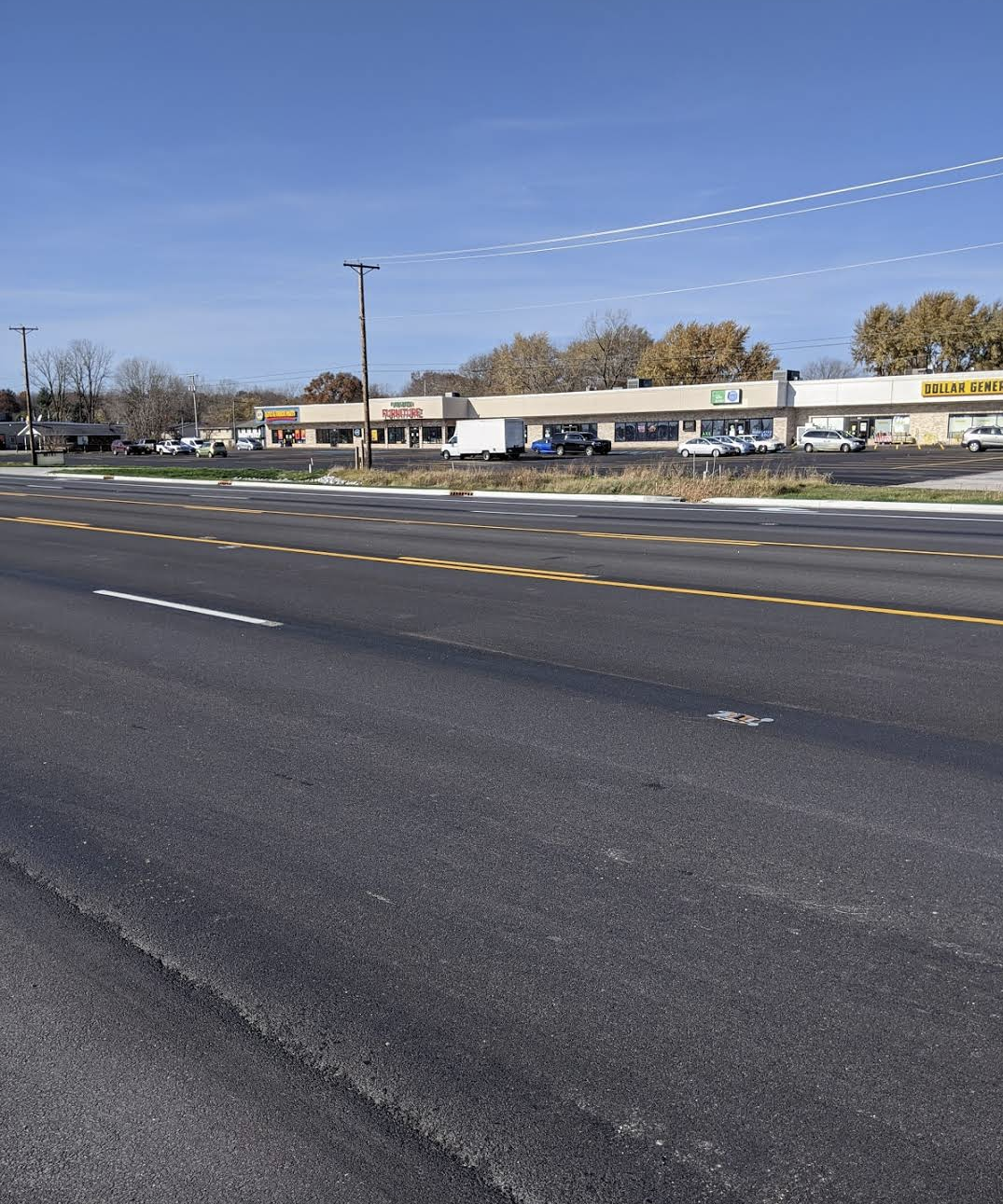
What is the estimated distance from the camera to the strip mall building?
68312 millimetres

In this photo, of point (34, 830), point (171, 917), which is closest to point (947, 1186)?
point (171, 917)

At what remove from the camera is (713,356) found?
107 metres

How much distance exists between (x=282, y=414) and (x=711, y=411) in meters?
50.4

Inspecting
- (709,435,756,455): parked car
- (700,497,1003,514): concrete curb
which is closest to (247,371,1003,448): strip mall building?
(709,435,756,455): parked car

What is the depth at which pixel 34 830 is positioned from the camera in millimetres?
4949

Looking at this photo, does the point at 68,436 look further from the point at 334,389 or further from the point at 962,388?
the point at 962,388

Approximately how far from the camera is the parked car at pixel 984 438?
189 ft

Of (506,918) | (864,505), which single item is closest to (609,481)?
(864,505)

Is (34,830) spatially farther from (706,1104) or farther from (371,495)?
(371,495)

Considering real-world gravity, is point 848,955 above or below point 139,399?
below

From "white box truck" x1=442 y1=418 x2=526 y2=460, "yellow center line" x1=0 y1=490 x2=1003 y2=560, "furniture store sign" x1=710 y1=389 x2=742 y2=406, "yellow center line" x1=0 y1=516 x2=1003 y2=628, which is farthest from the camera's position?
"furniture store sign" x1=710 y1=389 x2=742 y2=406

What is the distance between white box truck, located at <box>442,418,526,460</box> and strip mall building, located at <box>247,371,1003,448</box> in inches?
675

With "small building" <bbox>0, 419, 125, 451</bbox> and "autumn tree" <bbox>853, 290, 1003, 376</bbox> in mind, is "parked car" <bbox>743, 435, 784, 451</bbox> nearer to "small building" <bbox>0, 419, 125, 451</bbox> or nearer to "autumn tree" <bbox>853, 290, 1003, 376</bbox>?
"autumn tree" <bbox>853, 290, 1003, 376</bbox>

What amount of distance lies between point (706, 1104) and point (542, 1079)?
1.53 ft
